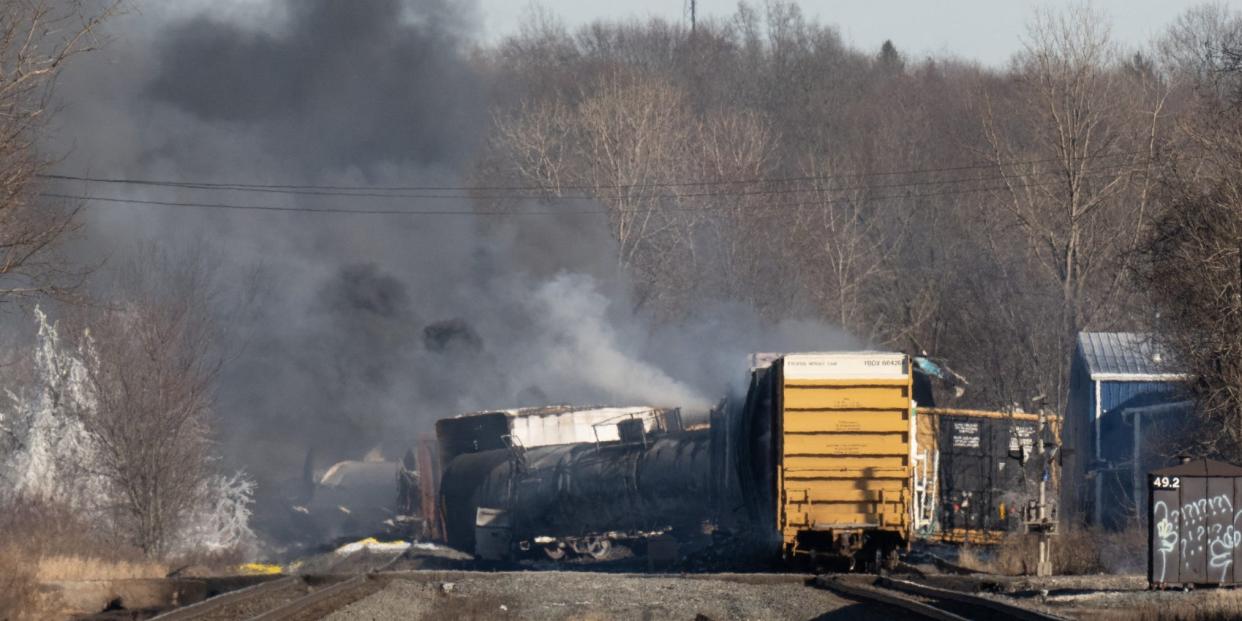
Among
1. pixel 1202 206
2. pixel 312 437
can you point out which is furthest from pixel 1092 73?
pixel 312 437

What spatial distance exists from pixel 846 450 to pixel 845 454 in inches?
2.3

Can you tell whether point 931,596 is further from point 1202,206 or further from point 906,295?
point 906,295

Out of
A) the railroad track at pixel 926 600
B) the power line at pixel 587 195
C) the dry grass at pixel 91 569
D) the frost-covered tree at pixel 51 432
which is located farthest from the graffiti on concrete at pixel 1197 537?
the power line at pixel 587 195

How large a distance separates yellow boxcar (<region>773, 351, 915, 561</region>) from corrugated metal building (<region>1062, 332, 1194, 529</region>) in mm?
12303

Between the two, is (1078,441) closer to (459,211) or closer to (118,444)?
(118,444)

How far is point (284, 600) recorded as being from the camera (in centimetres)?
1664

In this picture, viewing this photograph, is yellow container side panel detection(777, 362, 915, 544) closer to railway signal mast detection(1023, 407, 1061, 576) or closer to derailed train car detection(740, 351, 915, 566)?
derailed train car detection(740, 351, 915, 566)

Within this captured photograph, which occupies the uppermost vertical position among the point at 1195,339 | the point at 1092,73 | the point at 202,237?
the point at 1092,73

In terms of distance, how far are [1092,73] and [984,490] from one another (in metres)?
24.1

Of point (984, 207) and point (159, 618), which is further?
point (984, 207)

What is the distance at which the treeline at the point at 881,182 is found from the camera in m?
46.9

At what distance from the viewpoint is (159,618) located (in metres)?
13.4

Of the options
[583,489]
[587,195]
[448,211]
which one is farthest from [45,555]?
[587,195]

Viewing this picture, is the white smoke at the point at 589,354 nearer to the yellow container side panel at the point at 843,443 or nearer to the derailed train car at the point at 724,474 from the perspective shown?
the derailed train car at the point at 724,474
